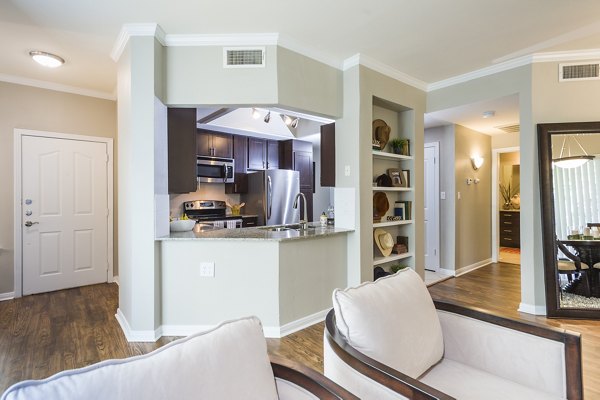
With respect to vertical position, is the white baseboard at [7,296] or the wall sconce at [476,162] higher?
the wall sconce at [476,162]

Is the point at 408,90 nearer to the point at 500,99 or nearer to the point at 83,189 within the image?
the point at 500,99

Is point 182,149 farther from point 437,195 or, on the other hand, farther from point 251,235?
point 437,195

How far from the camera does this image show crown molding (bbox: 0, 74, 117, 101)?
147 inches

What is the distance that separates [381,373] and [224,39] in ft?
9.31

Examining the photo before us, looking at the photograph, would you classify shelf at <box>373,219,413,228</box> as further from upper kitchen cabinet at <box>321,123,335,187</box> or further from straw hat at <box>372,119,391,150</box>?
straw hat at <box>372,119,391,150</box>

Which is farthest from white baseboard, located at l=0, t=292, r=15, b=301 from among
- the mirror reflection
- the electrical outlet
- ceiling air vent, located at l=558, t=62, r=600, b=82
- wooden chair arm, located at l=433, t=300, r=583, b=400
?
ceiling air vent, located at l=558, t=62, r=600, b=82

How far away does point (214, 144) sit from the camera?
5.30 meters

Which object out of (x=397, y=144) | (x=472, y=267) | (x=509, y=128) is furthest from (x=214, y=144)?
(x=509, y=128)

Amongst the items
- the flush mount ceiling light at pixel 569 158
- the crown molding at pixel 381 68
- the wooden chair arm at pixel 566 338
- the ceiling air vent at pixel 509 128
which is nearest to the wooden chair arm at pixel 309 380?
the wooden chair arm at pixel 566 338

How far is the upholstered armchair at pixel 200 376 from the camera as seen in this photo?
0.72m

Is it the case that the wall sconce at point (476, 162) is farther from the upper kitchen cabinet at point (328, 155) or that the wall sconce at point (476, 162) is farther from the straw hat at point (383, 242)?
the upper kitchen cabinet at point (328, 155)

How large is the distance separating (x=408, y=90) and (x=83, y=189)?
4.38m

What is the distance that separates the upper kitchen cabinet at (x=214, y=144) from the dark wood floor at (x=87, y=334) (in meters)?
2.38

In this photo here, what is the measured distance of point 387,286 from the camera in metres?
1.46
